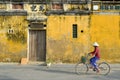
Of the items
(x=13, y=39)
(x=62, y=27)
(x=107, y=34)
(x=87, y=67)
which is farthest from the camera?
(x=13, y=39)

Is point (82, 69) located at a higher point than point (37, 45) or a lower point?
lower

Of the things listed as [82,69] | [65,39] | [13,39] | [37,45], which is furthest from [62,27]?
[82,69]

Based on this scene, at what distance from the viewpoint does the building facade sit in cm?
2519

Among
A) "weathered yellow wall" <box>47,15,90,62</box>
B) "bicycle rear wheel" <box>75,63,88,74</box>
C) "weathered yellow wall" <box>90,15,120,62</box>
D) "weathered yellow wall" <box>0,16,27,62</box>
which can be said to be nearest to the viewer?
"bicycle rear wheel" <box>75,63,88,74</box>

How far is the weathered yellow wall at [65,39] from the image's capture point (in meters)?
25.2

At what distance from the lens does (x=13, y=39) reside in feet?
83.8

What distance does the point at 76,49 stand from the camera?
2525 centimetres

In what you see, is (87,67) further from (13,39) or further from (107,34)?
(13,39)

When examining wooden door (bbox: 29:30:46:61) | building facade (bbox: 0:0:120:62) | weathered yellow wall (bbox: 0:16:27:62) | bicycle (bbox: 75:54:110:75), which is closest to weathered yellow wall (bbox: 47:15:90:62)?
building facade (bbox: 0:0:120:62)

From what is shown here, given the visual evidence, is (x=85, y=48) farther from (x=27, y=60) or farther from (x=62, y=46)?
(x=27, y=60)

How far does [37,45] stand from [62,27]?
2175 mm

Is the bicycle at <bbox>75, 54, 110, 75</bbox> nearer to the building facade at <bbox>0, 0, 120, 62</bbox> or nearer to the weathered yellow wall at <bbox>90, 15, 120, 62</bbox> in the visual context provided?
the building facade at <bbox>0, 0, 120, 62</bbox>

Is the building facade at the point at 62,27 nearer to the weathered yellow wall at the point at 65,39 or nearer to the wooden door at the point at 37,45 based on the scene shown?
the weathered yellow wall at the point at 65,39

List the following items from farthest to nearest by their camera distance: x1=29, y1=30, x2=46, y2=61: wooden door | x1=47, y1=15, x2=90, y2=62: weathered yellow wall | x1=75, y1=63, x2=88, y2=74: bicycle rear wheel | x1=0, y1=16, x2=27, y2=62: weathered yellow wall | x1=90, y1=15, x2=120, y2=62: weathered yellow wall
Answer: x1=29, y1=30, x2=46, y2=61: wooden door < x1=0, y1=16, x2=27, y2=62: weathered yellow wall < x1=47, y1=15, x2=90, y2=62: weathered yellow wall < x1=90, y1=15, x2=120, y2=62: weathered yellow wall < x1=75, y1=63, x2=88, y2=74: bicycle rear wheel
